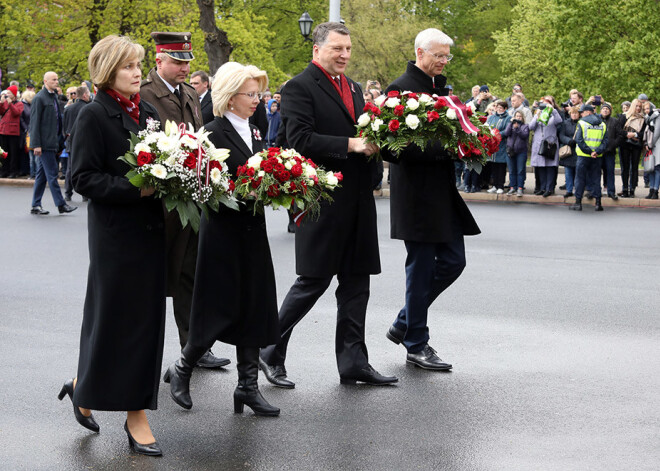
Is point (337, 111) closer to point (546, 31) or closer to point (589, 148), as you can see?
point (589, 148)

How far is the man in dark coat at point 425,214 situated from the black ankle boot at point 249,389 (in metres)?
1.48

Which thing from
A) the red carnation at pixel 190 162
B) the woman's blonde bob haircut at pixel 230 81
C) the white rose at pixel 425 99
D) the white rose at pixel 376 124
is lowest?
the red carnation at pixel 190 162

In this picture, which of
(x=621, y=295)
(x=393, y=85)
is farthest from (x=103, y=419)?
(x=621, y=295)

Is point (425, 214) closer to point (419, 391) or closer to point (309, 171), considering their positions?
point (419, 391)

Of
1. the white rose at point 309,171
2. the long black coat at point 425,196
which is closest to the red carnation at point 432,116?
the long black coat at point 425,196

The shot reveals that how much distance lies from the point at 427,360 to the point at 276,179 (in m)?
2.11

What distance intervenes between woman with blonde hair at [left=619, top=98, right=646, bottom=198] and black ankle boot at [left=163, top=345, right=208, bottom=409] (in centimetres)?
1620

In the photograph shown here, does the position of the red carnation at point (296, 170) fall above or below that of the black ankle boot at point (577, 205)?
above

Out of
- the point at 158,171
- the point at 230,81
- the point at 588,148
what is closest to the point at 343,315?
the point at 230,81

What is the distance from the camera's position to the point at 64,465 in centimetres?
514

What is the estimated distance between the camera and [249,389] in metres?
5.96

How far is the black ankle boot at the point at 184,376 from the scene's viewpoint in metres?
6.11

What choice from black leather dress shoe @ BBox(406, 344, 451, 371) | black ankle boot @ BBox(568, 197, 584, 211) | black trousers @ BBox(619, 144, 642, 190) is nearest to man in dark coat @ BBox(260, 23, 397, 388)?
black leather dress shoe @ BBox(406, 344, 451, 371)

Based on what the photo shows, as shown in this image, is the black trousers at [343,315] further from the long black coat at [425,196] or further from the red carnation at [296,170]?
the red carnation at [296,170]
